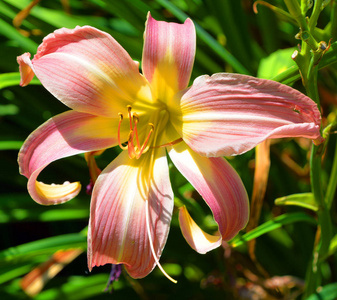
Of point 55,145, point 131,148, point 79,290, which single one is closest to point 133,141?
point 131,148

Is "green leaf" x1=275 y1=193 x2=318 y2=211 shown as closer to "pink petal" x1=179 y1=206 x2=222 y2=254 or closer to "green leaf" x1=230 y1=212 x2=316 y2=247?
"green leaf" x1=230 y1=212 x2=316 y2=247

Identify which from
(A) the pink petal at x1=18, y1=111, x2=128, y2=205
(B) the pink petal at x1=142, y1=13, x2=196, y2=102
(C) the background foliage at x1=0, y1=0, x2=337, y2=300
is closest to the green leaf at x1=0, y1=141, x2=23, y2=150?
(C) the background foliage at x1=0, y1=0, x2=337, y2=300

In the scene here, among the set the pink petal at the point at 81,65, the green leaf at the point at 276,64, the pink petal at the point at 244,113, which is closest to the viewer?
the pink petal at the point at 244,113

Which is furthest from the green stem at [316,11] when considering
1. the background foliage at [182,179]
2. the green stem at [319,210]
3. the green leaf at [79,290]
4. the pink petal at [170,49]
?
the green leaf at [79,290]

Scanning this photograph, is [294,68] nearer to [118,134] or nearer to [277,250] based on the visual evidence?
[118,134]

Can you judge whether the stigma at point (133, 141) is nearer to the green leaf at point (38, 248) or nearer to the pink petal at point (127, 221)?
the pink petal at point (127, 221)

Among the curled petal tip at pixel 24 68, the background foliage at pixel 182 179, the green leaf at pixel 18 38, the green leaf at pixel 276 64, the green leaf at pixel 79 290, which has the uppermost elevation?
the curled petal tip at pixel 24 68

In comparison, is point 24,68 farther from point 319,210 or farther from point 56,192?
point 319,210
